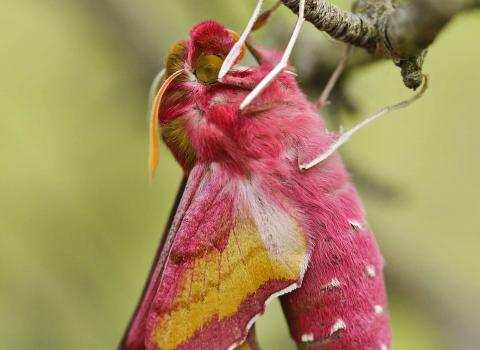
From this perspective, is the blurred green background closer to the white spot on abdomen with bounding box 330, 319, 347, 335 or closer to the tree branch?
the tree branch

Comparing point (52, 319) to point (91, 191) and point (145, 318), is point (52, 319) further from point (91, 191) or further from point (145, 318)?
point (145, 318)

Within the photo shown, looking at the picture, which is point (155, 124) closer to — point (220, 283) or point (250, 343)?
point (220, 283)

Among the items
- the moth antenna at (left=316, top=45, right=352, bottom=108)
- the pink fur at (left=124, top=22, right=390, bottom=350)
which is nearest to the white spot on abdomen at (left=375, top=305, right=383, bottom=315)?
the pink fur at (left=124, top=22, right=390, bottom=350)

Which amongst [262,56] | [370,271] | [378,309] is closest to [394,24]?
[262,56]

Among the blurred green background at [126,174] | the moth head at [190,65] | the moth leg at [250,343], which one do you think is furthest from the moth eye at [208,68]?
the moth leg at [250,343]

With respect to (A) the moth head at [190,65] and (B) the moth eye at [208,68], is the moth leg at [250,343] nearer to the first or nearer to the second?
(A) the moth head at [190,65]

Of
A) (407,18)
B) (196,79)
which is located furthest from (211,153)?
(407,18)
